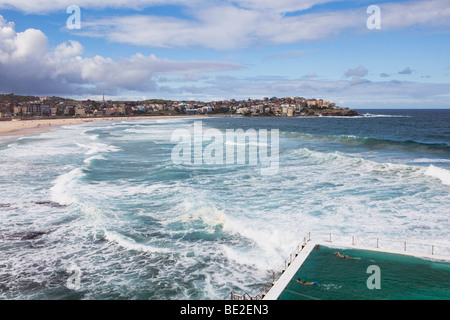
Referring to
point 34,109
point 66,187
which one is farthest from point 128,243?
point 34,109

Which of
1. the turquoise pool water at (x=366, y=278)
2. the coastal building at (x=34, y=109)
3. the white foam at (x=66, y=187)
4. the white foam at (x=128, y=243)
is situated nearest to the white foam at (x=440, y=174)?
the turquoise pool water at (x=366, y=278)

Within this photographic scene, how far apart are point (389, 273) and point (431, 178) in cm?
1559

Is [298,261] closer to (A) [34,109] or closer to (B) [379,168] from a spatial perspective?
(B) [379,168]

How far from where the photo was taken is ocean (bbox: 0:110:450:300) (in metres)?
10.8

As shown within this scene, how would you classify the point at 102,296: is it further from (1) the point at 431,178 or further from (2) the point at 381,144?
(2) the point at 381,144

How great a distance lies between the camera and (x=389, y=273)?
10281mm

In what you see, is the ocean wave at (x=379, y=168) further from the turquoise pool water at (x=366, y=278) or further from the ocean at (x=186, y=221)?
the turquoise pool water at (x=366, y=278)

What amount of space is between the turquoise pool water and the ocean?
128cm

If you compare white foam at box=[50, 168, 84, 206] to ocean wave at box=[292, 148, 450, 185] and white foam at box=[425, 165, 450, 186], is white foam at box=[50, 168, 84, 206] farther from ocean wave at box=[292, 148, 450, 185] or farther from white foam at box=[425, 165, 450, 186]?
white foam at box=[425, 165, 450, 186]

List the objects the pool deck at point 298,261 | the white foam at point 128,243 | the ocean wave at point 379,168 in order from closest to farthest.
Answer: the pool deck at point 298,261 → the white foam at point 128,243 → the ocean wave at point 379,168

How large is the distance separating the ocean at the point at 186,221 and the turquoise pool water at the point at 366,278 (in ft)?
4.21

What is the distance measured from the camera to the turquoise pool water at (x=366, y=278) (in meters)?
9.19
